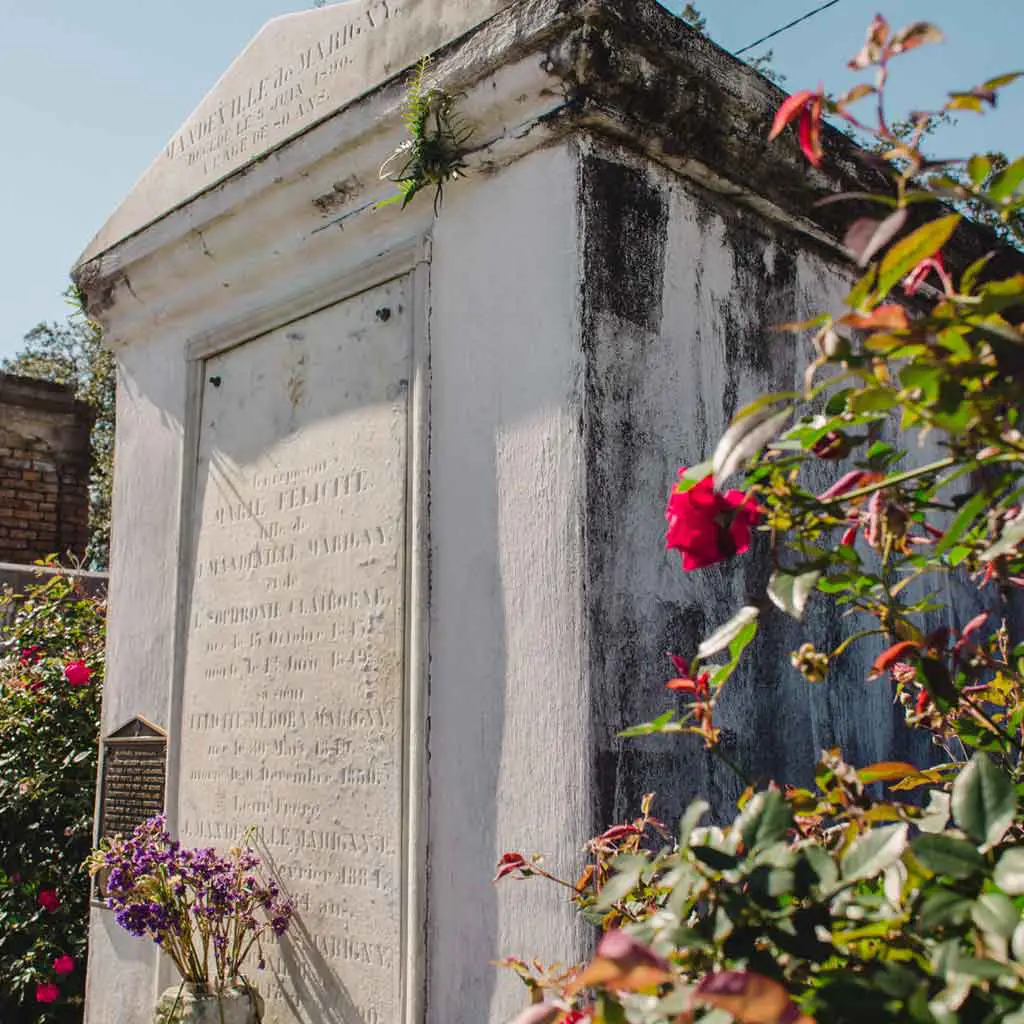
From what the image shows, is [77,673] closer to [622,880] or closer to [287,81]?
[287,81]

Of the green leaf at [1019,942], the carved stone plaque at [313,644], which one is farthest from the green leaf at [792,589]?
the carved stone plaque at [313,644]

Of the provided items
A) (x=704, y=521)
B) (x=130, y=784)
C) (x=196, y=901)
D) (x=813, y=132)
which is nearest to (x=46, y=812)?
(x=130, y=784)

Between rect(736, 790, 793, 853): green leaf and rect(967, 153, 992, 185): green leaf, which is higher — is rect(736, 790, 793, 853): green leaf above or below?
below

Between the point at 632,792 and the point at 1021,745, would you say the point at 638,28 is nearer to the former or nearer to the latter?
the point at 632,792

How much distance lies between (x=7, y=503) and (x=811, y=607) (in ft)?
25.2

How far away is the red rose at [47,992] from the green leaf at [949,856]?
3.82m

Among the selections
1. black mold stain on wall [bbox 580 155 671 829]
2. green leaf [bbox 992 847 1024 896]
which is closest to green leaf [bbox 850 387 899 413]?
green leaf [bbox 992 847 1024 896]

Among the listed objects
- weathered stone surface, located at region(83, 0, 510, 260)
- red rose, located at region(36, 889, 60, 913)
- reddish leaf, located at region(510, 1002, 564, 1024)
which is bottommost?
red rose, located at region(36, 889, 60, 913)

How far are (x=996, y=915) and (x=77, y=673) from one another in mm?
4448

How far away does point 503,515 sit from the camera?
266 cm

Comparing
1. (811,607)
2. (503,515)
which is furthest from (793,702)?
(503,515)

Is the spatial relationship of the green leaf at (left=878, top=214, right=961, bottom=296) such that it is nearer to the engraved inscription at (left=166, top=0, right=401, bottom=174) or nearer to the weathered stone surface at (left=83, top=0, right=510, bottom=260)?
the weathered stone surface at (left=83, top=0, right=510, bottom=260)

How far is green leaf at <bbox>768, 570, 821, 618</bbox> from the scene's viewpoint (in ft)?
3.91

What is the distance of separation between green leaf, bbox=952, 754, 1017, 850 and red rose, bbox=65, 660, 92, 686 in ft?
14.3
